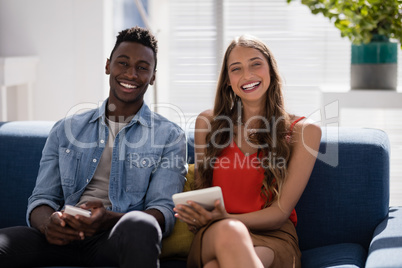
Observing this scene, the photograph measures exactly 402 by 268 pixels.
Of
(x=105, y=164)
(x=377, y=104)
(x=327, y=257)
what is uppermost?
(x=377, y=104)

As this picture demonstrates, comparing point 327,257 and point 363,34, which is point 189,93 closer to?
point 363,34

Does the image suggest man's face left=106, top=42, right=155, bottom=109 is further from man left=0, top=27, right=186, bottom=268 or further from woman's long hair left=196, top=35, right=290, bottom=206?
→ woman's long hair left=196, top=35, right=290, bottom=206

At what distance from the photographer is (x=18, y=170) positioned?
222 cm

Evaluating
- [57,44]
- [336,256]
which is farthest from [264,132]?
[57,44]

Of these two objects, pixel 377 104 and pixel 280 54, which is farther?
pixel 280 54

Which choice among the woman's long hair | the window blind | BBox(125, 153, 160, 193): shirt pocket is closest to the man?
BBox(125, 153, 160, 193): shirt pocket

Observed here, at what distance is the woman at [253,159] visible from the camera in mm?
1801

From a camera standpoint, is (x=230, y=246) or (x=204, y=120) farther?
(x=204, y=120)

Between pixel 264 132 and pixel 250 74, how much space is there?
0.71 feet

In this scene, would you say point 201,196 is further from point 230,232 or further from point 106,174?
point 106,174

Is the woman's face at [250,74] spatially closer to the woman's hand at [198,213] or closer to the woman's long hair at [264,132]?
the woman's long hair at [264,132]

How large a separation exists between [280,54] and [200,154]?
2.02 m

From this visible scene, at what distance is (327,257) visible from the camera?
6.26ft

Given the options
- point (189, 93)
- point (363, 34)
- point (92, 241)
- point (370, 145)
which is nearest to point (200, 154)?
point (92, 241)
